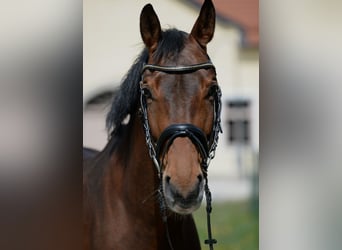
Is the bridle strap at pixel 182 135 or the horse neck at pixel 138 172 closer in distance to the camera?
the bridle strap at pixel 182 135

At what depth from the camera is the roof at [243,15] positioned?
2283 millimetres

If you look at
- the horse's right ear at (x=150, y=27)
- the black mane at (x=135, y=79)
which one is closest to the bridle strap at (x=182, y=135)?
the black mane at (x=135, y=79)

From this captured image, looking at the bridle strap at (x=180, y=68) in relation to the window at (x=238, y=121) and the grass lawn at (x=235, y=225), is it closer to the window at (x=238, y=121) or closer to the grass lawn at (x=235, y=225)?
the window at (x=238, y=121)

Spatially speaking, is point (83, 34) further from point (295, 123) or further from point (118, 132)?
point (295, 123)

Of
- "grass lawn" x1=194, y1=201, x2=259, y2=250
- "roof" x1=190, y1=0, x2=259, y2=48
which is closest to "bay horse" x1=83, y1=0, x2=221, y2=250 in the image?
"grass lawn" x1=194, y1=201, x2=259, y2=250

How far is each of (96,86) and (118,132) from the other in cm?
43

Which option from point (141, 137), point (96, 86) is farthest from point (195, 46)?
point (96, 86)

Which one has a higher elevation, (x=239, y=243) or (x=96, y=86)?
(x=96, y=86)

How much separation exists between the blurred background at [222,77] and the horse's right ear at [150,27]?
0.47 m

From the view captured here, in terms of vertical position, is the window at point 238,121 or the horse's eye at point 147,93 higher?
the horse's eye at point 147,93

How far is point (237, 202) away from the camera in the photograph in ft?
7.62

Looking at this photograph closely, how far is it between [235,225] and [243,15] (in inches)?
39.4

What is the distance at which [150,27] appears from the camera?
5.85 feet

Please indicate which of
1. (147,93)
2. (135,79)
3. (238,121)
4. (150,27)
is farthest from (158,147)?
(238,121)
